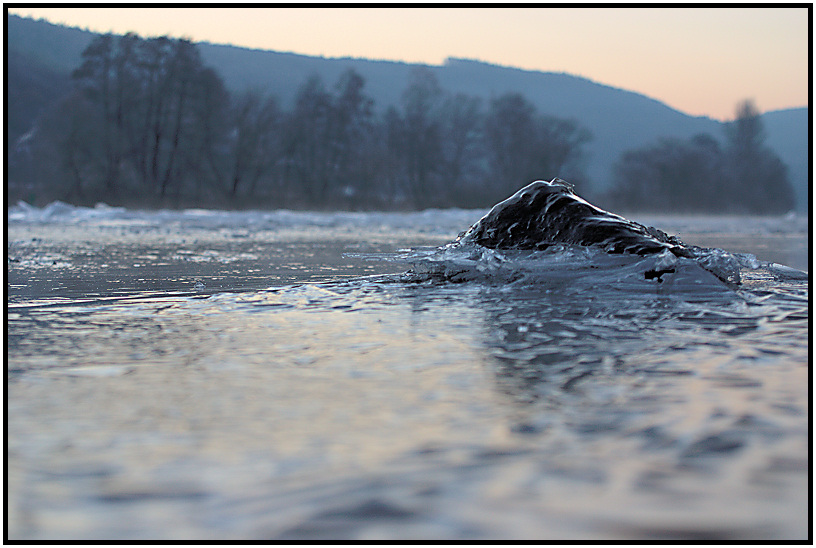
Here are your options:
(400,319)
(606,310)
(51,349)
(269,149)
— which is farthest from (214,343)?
(269,149)

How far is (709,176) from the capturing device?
192 ft

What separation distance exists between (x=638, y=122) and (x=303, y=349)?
373ft

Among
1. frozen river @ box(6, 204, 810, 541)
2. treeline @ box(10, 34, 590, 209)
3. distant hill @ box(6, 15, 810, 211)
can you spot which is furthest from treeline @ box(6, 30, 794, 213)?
frozen river @ box(6, 204, 810, 541)

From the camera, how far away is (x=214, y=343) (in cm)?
344

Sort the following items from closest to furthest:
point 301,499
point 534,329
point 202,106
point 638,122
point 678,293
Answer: point 301,499
point 534,329
point 678,293
point 202,106
point 638,122

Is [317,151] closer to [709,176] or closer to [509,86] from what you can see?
[709,176]

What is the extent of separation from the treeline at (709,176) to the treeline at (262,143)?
18.5 feet

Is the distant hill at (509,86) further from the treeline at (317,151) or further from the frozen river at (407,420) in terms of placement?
the frozen river at (407,420)

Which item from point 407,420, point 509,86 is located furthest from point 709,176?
point 407,420

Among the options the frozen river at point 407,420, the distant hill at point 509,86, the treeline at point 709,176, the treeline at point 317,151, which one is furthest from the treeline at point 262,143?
the frozen river at point 407,420

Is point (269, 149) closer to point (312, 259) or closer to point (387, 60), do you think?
point (312, 259)

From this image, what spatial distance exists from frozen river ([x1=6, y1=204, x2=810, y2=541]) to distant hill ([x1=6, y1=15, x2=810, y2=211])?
263ft

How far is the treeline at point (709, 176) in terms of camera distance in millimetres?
53938

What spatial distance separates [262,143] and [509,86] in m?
74.7
